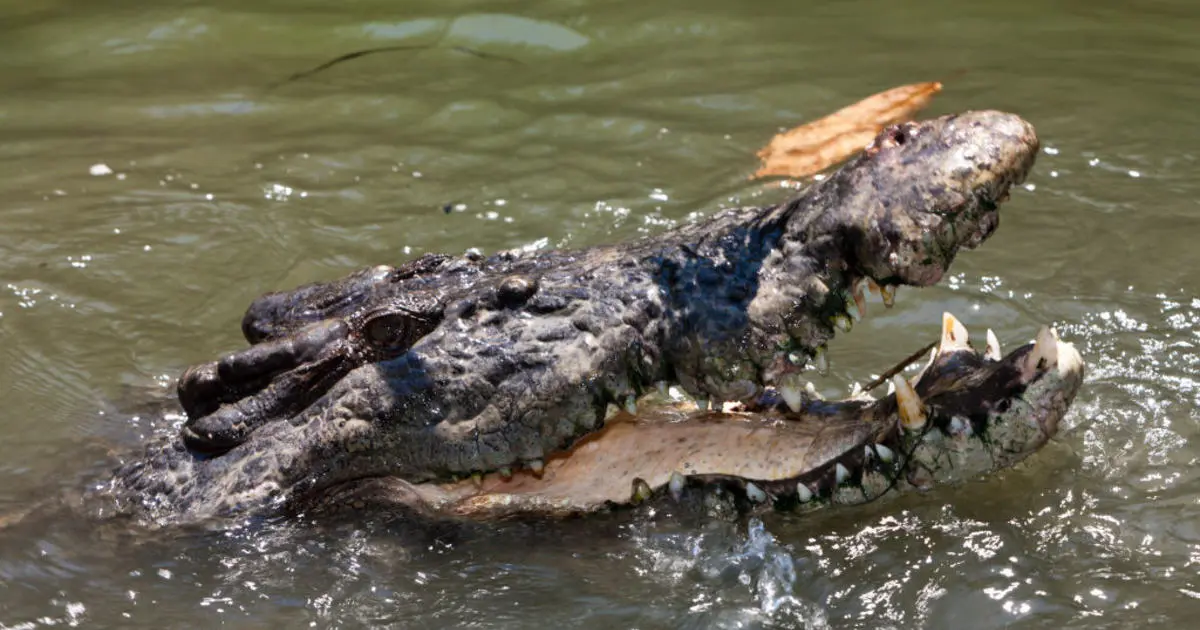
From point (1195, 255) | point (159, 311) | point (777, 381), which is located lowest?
point (159, 311)

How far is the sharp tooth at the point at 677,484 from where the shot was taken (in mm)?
3818

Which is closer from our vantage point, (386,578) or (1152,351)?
(386,578)

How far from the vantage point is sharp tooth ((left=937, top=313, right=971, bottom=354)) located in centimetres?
387

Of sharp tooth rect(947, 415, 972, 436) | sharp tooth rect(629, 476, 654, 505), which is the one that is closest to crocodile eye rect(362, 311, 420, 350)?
sharp tooth rect(629, 476, 654, 505)

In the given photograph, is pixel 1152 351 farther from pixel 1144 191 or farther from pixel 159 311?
pixel 159 311

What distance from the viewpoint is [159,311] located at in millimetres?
6074

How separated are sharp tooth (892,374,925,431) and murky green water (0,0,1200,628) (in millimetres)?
445

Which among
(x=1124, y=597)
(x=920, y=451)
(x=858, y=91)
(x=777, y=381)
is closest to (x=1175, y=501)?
(x=1124, y=597)

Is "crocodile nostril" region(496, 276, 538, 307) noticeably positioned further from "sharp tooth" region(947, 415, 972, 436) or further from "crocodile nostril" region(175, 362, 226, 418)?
"sharp tooth" region(947, 415, 972, 436)

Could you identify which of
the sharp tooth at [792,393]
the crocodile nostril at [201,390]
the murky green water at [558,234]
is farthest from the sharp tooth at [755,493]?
the crocodile nostril at [201,390]

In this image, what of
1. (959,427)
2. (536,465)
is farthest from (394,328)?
(959,427)

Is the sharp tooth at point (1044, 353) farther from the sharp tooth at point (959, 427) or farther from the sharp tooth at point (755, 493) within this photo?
the sharp tooth at point (755, 493)

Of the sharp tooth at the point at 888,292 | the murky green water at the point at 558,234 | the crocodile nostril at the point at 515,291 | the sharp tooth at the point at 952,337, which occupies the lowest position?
the murky green water at the point at 558,234

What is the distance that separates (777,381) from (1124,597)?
3.57 ft
